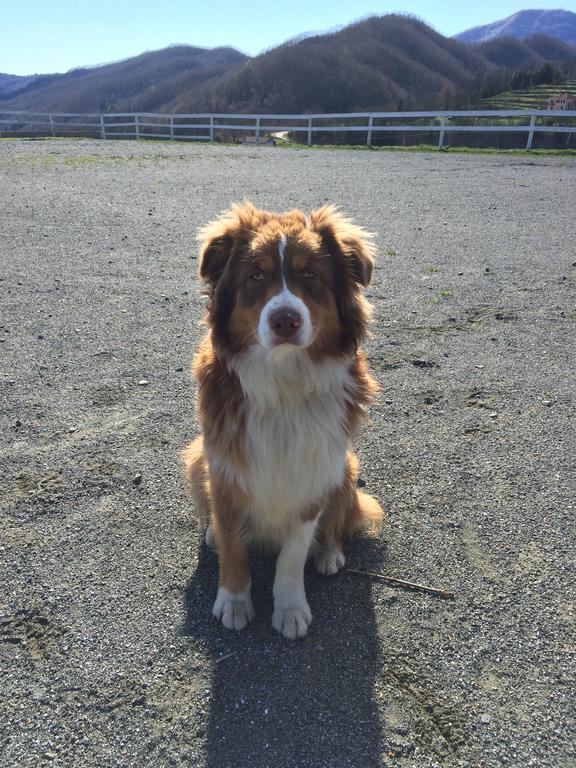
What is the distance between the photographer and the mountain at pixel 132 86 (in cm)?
12450

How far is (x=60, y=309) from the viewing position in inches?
243

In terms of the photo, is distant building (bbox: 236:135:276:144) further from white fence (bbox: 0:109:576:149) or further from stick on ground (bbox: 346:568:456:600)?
stick on ground (bbox: 346:568:456:600)

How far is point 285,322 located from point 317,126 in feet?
86.8

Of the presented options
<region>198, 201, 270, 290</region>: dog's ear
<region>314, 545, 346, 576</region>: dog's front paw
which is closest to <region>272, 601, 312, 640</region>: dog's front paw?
<region>314, 545, 346, 576</region>: dog's front paw

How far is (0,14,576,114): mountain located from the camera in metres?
78.6

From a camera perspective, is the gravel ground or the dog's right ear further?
the dog's right ear

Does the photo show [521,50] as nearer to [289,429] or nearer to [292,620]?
[289,429]

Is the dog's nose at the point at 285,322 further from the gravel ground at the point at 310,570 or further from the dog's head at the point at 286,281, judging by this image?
the gravel ground at the point at 310,570

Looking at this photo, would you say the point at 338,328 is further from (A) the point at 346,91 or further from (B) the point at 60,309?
(A) the point at 346,91

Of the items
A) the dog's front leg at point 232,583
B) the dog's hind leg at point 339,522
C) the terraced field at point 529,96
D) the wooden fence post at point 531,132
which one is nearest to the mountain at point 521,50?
the terraced field at point 529,96

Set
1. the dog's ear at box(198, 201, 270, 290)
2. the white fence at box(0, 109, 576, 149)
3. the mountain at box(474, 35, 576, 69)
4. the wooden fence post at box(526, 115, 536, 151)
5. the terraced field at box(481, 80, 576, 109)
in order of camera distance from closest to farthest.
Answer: the dog's ear at box(198, 201, 270, 290), the wooden fence post at box(526, 115, 536, 151), the white fence at box(0, 109, 576, 149), the terraced field at box(481, 80, 576, 109), the mountain at box(474, 35, 576, 69)

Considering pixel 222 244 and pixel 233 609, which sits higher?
pixel 222 244

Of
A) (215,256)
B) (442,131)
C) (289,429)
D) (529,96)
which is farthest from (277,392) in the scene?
(529,96)

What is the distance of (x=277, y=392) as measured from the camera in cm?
278
